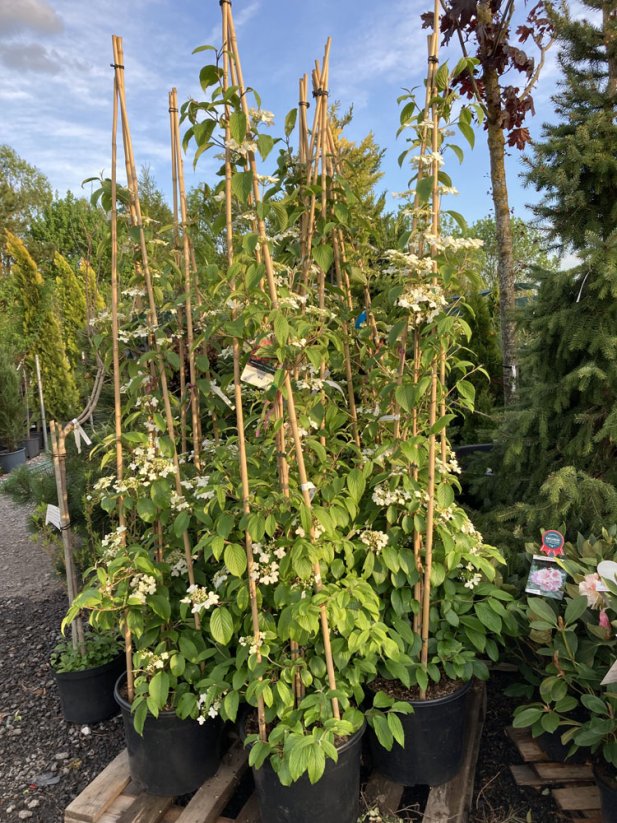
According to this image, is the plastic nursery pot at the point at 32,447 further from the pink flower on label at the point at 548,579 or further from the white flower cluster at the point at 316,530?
the pink flower on label at the point at 548,579

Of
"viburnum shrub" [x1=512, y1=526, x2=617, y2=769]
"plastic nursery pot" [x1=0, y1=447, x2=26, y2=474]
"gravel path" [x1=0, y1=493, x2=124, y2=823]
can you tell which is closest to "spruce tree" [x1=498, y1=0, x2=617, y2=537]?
"viburnum shrub" [x1=512, y1=526, x2=617, y2=769]

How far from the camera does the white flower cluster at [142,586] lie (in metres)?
1.89

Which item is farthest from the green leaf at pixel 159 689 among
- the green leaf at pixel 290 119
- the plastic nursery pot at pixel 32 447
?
the plastic nursery pot at pixel 32 447

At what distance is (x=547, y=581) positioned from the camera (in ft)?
6.93

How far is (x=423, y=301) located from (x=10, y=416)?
875cm

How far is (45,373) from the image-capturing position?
33.2ft

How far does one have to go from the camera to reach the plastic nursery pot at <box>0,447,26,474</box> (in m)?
8.66

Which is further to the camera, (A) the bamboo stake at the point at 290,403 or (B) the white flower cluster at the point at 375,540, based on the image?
(B) the white flower cluster at the point at 375,540

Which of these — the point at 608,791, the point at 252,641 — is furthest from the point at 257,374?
the point at 608,791

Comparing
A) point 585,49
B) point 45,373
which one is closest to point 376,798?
point 585,49

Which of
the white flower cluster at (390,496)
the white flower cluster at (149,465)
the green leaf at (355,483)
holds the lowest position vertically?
the white flower cluster at (390,496)

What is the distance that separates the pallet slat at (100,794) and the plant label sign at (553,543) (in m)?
1.69

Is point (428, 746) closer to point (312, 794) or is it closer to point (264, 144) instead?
point (312, 794)

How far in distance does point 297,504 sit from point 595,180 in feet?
6.35
